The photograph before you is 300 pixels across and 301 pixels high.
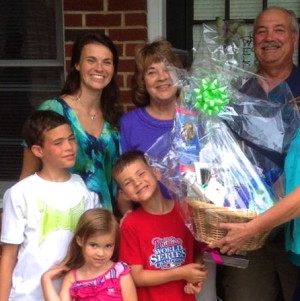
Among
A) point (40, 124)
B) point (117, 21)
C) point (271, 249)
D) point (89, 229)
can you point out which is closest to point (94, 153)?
point (40, 124)

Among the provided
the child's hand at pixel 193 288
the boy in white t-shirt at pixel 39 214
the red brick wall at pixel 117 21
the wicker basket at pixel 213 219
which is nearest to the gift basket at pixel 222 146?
the wicker basket at pixel 213 219

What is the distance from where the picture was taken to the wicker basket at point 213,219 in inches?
82.4

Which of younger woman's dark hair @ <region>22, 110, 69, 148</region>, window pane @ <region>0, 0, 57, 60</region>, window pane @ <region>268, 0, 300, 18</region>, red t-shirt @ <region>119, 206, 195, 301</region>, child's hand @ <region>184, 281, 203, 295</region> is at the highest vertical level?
window pane @ <region>268, 0, 300, 18</region>

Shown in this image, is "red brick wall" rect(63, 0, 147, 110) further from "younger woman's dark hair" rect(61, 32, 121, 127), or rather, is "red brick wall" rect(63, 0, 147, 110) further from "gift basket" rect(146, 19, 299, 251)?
"gift basket" rect(146, 19, 299, 251)

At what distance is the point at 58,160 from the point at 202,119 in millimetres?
595

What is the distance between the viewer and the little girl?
7.61 ft

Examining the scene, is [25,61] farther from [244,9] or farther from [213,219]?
[213,219]

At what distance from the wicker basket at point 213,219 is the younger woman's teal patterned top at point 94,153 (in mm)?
566

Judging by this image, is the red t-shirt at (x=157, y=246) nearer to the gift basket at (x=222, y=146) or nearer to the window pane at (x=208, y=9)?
the gift basket at (x=222, y=146)

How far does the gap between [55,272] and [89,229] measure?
22 centimetres

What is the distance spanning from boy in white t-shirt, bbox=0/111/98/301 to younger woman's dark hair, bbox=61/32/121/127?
0.28m

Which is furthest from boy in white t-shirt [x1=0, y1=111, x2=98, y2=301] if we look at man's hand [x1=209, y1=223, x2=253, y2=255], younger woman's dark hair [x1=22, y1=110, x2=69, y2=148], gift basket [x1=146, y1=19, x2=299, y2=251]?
man's hand [x1=209, y1=223, x2=253, y2=255]

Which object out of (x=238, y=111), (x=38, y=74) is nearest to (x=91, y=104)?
(x=238, y=111)

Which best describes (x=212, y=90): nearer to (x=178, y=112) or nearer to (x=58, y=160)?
(x=178, y=112)
